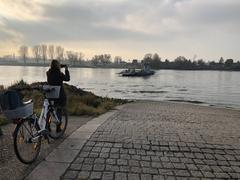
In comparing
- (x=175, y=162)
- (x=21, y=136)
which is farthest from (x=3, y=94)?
(x=175, y=162)

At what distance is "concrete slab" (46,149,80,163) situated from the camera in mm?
4863

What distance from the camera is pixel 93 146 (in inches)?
224

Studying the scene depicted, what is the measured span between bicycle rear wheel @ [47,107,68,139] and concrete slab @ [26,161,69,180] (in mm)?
1365

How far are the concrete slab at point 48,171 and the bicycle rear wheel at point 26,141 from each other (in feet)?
0.76

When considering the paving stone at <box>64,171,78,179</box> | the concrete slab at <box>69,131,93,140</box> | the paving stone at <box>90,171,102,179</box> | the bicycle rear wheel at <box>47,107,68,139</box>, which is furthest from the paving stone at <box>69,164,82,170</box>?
the concrete slab at <box>69,131,93,140</box>

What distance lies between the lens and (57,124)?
641 centimetres

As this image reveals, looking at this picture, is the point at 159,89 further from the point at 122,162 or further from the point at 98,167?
the point at 98,167

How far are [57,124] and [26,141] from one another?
1.69 metres

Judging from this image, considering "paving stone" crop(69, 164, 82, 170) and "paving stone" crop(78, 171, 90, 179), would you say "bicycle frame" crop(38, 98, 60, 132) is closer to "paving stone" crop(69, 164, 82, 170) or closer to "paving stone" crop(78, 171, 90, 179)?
"paving stone" crop(69, 164, 82, 170)

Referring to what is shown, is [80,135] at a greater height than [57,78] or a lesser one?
lesser

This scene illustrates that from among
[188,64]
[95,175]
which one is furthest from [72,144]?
[188,64]

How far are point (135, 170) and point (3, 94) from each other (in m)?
2.20

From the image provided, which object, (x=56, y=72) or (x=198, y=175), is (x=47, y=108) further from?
(x=198, y=175)

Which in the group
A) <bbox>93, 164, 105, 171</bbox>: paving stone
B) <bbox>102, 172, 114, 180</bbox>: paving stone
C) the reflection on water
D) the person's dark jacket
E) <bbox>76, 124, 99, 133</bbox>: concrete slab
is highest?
the person's dark jacket
